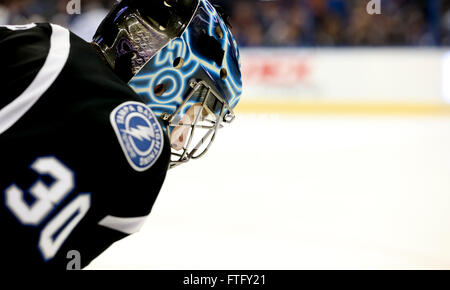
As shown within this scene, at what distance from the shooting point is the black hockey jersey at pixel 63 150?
0.84m

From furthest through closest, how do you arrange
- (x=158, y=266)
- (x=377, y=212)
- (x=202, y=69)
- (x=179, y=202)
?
(x=179, y=202) < (x=377, y=212) < (x=158, y=266) < (x=202, y=69)

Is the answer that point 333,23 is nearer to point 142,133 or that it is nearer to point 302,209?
point 302,209

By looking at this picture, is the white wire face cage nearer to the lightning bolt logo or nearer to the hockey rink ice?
the lightning bolt logo

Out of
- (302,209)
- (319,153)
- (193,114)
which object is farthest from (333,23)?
(193,114)

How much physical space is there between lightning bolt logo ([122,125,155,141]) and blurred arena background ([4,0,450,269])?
0.99 metres

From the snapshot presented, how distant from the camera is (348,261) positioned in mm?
1867

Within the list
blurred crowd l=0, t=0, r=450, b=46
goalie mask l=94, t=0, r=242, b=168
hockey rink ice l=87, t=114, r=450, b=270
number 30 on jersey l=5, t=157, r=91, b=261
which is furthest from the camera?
blurred crowd l=0, t=0, r=450, b=46

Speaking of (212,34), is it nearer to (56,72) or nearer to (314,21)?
(56,72)

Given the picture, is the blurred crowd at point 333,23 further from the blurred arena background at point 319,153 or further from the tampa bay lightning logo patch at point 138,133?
the tampa bay lightning logo patch at point 138,133

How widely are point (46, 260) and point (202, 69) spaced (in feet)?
2.02

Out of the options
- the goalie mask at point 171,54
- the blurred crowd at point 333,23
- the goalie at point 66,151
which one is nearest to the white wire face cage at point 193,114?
the goalie mask at point 171,54

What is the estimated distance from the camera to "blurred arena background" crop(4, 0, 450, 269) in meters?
2.02

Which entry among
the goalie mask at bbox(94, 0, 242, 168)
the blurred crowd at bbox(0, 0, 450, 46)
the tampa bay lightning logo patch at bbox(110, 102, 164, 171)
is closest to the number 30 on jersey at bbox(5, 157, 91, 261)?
the tampa bay lightning logo patch at bbox(110, 102, 164, 171)
